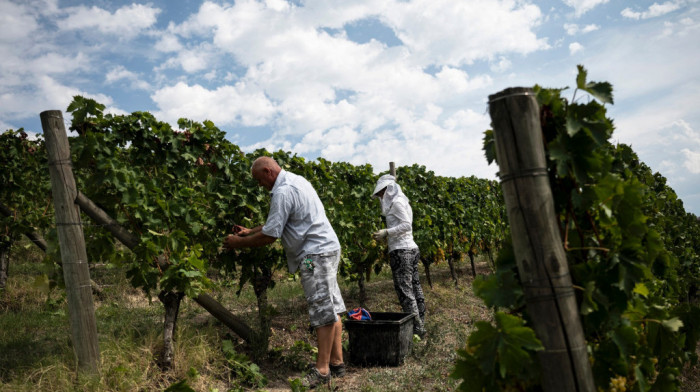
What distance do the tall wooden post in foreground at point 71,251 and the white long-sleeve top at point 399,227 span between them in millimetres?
A: 3153

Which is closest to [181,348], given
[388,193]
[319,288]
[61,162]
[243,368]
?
[243,368]

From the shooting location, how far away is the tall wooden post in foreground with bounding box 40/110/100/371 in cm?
367

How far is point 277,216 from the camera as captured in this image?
4004 millimetres

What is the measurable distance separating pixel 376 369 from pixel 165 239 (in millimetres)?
2348

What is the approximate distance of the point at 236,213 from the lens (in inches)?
209

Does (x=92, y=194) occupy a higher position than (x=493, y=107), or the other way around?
(x=92, y=194)

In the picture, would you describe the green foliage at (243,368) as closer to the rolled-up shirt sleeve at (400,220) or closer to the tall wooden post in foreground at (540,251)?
the rolled-up shirt sleeve at (400,220)

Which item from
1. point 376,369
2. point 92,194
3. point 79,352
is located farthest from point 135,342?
point 376,369

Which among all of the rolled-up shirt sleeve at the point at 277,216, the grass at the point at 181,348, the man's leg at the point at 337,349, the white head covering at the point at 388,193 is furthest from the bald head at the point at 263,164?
the white head covering at the point at 388,193

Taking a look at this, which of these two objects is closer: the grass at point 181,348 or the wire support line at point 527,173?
the wire support line at point 527,173

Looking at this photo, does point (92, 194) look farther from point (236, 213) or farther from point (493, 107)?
point (493, 107)

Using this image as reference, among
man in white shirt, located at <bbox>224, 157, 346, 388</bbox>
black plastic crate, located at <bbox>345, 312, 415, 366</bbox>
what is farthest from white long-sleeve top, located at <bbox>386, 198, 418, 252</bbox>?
man in white shirt, located at <bbox>224, 157, 346, 388</bbox>

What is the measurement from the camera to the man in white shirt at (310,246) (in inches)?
159

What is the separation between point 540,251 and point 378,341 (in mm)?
3405
